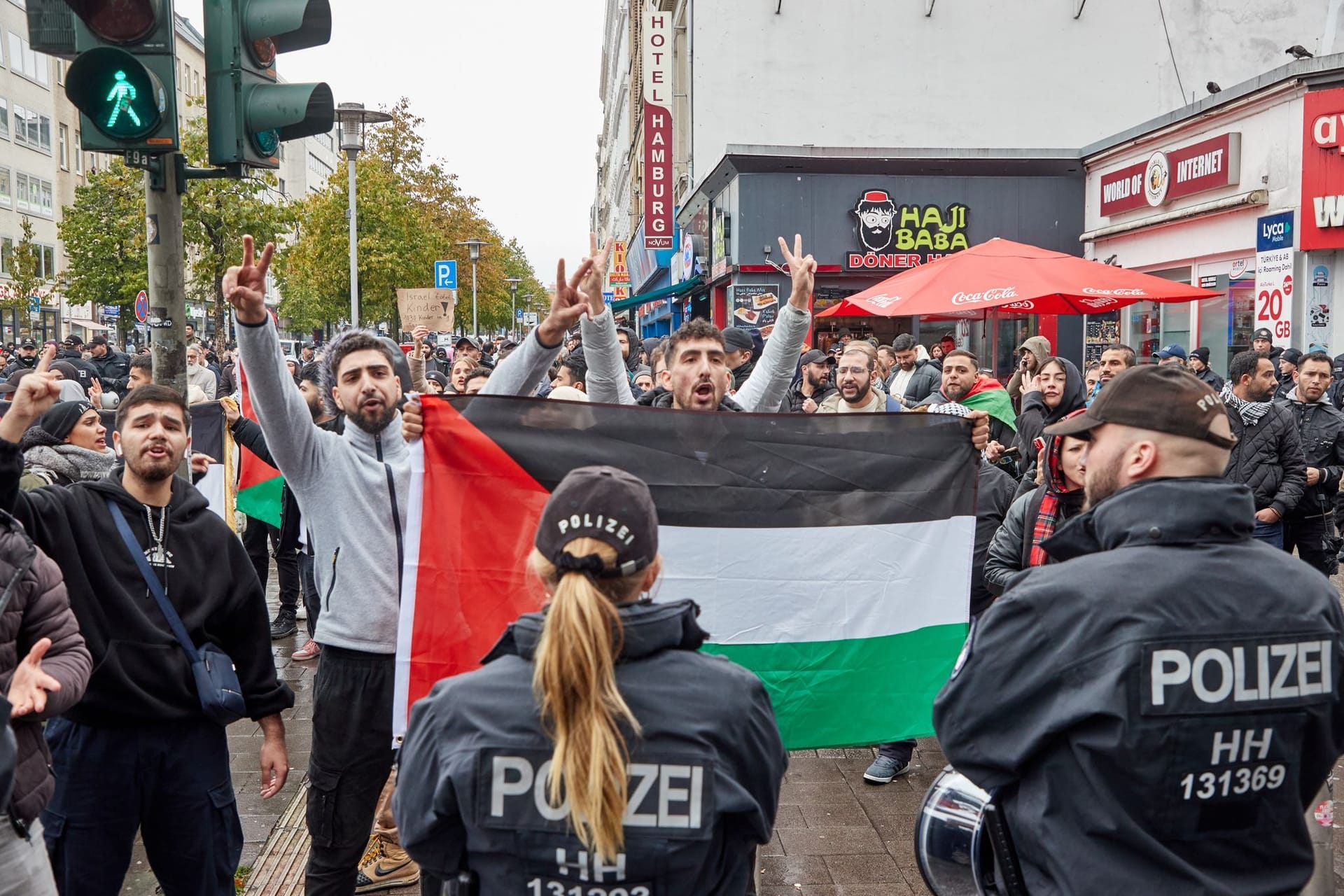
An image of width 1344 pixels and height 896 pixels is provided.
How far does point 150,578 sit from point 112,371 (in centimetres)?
2149

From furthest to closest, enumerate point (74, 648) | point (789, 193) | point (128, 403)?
point (789, 193), point (128, 403), point (74, 648)

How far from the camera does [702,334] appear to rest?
16.1 feet

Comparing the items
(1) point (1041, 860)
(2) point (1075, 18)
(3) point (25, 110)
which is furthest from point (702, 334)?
(3) point (25, 110)

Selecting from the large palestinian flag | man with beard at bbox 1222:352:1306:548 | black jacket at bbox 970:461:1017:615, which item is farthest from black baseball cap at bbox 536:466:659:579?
man with beard at bbox 1222:352:1306:548

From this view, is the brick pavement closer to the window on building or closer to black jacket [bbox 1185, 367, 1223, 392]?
black jacket [bbox 1185, 367, 1223, 392]

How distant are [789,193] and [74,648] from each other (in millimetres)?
20699

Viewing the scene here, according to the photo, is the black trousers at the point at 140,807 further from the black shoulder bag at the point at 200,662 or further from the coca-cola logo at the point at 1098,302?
the coca-cola logo at the point at 1098,302

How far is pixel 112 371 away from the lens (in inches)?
900

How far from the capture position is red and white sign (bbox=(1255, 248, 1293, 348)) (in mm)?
14227

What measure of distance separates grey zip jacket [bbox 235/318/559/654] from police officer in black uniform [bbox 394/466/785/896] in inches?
71.1

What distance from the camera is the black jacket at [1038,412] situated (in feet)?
24.7

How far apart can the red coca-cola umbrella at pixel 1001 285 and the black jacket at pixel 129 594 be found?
7504mm

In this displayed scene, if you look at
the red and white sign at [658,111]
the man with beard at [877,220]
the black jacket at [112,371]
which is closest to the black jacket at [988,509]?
the man with beard at [877,220]

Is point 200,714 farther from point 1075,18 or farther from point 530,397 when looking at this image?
point 1075,18
